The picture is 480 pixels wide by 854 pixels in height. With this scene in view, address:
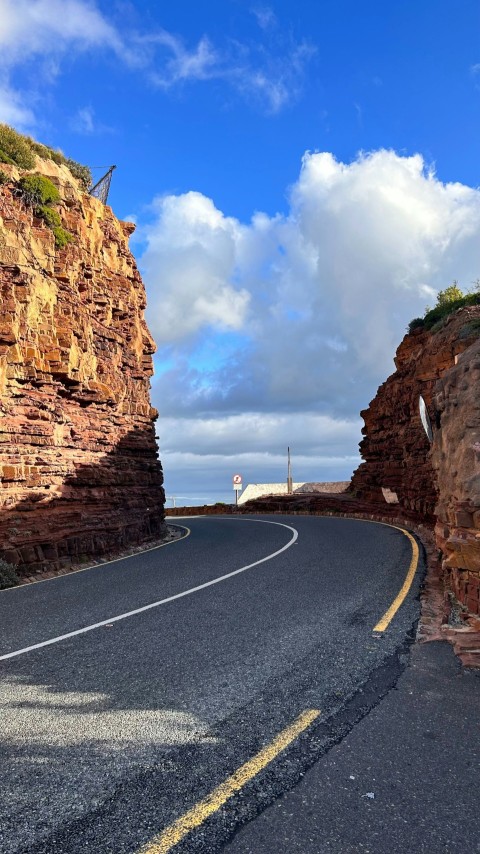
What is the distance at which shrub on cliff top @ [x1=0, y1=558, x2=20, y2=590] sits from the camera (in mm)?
13727

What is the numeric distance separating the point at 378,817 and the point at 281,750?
1.00m

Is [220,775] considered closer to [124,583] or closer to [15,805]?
[15,805]

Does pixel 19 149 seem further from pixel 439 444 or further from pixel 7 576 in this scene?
pixel 439 444

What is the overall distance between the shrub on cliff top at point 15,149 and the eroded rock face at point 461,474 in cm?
1782

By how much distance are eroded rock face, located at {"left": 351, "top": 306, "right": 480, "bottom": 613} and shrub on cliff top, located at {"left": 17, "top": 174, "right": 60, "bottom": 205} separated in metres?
15.3

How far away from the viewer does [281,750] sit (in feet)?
14.2

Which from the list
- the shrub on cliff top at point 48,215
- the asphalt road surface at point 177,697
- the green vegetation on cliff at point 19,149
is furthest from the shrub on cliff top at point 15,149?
the asphalt road surface at point 177,697

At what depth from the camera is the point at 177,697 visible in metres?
5.48

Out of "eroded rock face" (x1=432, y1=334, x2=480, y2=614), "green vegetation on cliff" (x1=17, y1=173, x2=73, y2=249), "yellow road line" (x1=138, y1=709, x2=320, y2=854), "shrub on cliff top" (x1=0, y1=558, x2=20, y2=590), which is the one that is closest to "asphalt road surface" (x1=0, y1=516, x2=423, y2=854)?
"yellow road line" (x1=138, y1=709, x2=320, y2=854)

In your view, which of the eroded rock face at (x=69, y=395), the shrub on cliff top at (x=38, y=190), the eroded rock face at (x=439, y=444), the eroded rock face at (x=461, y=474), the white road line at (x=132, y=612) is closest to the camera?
the white road line at (x=132, y=612)

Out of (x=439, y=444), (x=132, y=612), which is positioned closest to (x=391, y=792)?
(x=132, y=612)

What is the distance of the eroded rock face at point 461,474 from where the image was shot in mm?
8234

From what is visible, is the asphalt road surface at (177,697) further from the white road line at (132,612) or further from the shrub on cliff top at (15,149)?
the shrub on cliff top at (15,149)

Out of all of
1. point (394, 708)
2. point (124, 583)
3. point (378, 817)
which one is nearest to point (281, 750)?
point (378, 817)
